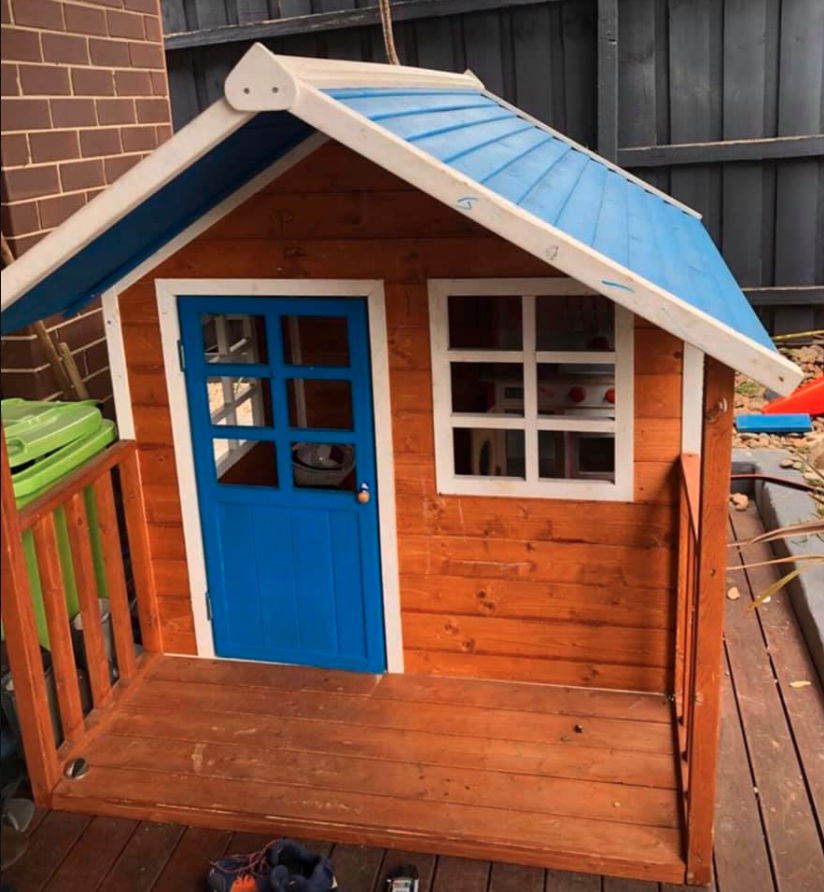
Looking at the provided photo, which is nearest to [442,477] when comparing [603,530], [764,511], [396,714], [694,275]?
Result: [603,530]

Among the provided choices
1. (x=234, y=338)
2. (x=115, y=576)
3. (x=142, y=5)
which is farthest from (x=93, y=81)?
(x=115, y=576)

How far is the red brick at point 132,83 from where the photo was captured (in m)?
4.76

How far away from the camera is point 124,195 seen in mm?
2863

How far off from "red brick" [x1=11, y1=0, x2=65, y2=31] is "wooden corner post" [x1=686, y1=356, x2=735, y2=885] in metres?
2.97

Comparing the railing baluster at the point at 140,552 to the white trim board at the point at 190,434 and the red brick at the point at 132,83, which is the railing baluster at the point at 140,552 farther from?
the red brick at the point at 132,83

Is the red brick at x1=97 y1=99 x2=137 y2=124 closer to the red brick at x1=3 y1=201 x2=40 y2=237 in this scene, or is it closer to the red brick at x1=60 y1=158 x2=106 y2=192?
the red brick at x1=60 y1=158 x2=106 y2=192

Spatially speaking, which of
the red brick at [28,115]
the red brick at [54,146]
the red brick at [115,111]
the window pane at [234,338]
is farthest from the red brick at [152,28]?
the window pane at [234,338]

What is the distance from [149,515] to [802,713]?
2694 mm

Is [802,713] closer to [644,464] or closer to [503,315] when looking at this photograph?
[644,464]

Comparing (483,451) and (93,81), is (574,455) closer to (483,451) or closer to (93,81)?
(483,451)

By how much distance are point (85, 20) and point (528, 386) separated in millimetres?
2502

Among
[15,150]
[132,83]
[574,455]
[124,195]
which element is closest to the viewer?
[124,195]

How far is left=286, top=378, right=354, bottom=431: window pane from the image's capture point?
15.0 feet

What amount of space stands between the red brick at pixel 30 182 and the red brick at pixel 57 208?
0.04 m
